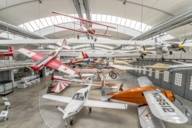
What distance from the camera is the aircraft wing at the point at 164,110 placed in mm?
4238

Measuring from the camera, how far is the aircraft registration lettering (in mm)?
4826

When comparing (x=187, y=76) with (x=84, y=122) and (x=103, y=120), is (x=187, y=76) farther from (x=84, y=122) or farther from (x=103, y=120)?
(x=84, y=122)

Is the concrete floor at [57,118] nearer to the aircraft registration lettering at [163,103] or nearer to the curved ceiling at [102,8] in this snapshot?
the aircraft registration lettering at [163,103]

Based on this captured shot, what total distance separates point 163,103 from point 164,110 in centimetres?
58

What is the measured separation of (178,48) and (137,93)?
10.9 feet

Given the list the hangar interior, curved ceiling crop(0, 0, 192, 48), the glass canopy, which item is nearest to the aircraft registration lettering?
the hangar interior

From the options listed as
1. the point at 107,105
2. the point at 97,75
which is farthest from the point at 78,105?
the point at 97,75

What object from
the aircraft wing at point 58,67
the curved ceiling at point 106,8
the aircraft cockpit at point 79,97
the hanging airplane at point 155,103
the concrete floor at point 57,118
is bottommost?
the concrete floor at point 57,118

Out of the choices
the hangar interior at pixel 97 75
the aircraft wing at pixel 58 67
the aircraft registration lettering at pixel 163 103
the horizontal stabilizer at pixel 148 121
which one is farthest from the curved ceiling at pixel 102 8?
the horizontal stabilizer at pixel 148 121

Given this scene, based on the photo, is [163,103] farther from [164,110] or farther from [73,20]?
[73,20]

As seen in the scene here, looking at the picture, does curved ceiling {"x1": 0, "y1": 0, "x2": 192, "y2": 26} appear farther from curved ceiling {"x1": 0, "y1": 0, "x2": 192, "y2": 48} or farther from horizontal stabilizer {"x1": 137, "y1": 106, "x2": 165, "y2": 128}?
horizontal stabilizer {"x1": 137, "y1": 106, "x2": 165, "y2": 128}

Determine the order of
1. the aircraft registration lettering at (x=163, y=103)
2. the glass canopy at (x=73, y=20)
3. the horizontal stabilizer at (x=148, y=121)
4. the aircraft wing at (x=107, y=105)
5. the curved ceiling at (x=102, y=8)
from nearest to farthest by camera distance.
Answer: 1. the aircraft registration lettering at (x=163, y=103)
2. the horizontal stabilizer at (x=148, y=121)
3. the aircraft wing at (x=107, y=105)
4. the curved ceiling at (x=102, y=8)
5. the glass canopy at (x=73, y=20)

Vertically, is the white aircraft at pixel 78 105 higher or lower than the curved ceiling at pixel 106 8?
lower

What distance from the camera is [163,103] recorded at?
5297mm
